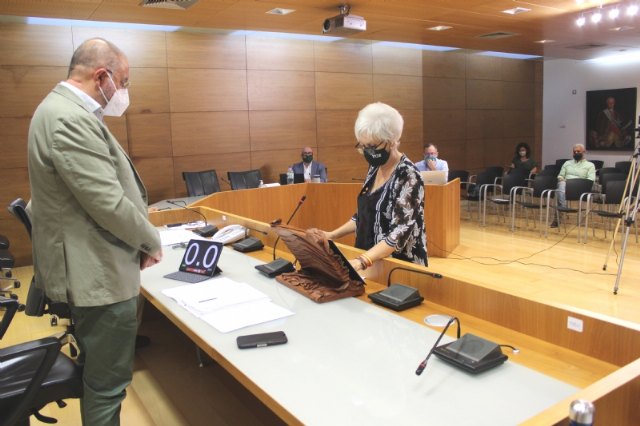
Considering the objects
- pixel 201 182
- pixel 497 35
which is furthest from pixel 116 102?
pixel 497 35

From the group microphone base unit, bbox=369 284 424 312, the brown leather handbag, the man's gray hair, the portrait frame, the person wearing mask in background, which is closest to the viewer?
the man's gray hair

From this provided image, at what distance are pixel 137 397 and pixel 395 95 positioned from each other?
25.6 ft

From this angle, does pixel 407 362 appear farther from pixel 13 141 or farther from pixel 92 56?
pixel 13 141

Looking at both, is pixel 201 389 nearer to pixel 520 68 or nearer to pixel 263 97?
pixel 263 97

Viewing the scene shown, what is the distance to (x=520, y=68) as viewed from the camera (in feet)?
38.1

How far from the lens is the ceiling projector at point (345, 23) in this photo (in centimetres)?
609

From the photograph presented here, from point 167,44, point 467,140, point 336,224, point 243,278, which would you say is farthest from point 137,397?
point 467,140

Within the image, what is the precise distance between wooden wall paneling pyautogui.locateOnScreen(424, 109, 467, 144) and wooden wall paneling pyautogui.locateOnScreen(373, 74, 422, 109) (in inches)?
18.3

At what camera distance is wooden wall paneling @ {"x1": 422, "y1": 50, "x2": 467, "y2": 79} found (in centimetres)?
998

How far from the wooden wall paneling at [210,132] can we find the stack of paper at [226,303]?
553cm

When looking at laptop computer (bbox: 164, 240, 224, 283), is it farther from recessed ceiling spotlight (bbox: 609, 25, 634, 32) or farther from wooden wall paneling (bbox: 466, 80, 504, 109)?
wooden wall paneling (bbox: 466, 80, 504, 109)

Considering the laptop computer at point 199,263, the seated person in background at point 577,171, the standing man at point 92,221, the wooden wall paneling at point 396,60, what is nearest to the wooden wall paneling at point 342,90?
the wooden wall paneling at point 396,60

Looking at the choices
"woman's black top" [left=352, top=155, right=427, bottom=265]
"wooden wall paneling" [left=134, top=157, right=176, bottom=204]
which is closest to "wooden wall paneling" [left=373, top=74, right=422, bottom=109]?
"wooden wall paneling" [left=134, top=157, right=176, bottom=204]

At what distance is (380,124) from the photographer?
2.22 metres
